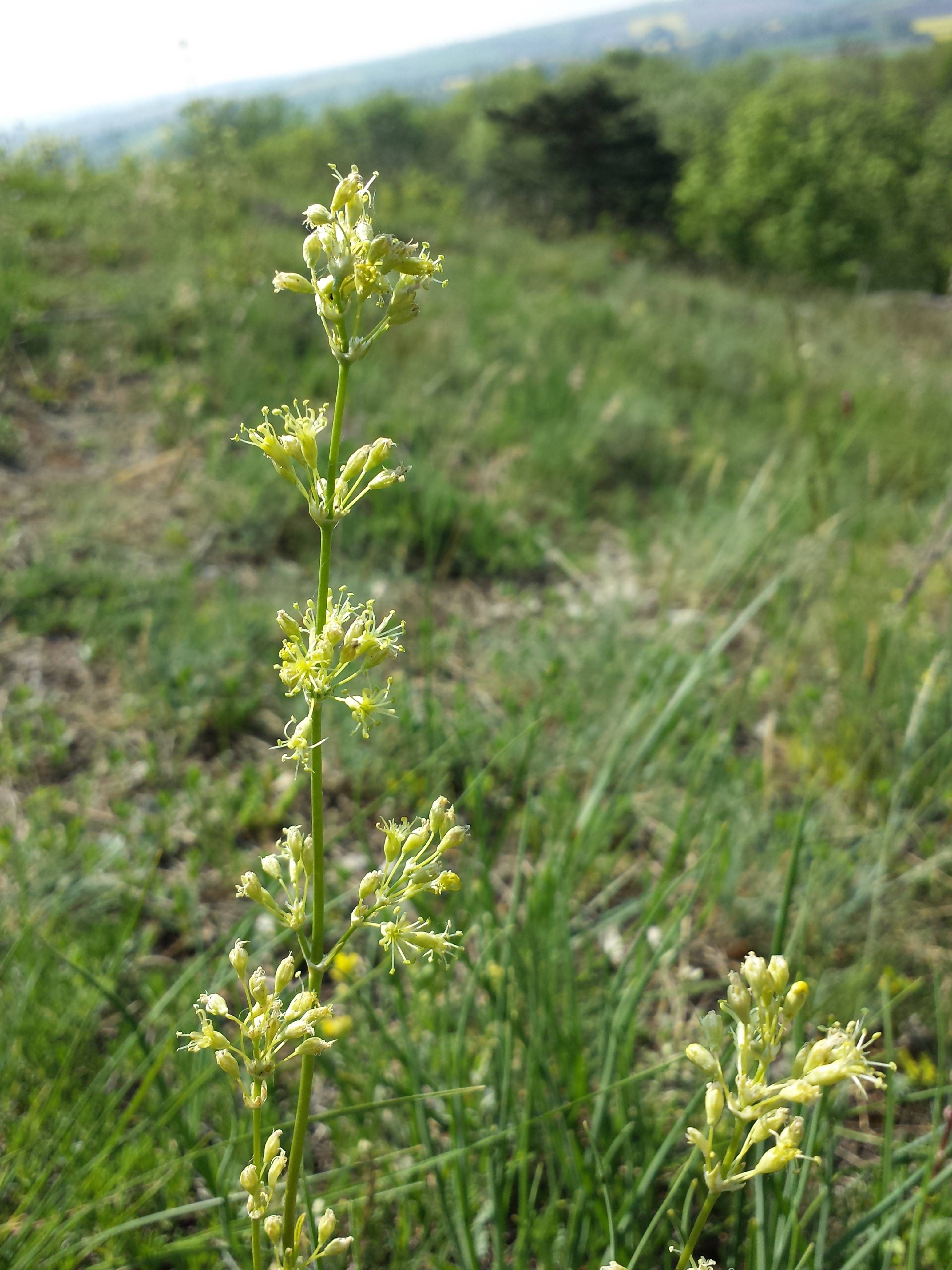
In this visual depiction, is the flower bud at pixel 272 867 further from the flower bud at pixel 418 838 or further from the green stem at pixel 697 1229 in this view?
the green stem at pixel 697 1229

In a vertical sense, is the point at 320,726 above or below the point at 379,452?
below

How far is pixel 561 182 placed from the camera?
33938 millimetres

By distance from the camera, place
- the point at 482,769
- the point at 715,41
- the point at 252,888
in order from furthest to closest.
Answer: the point at 715,41
the point at 482,769
the point at 252,888

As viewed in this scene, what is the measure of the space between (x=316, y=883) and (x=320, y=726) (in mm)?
157

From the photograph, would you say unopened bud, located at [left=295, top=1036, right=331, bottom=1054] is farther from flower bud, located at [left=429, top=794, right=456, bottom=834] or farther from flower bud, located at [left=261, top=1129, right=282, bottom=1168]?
flower bud, located at [left=429, top=794, right=456, bottom=834]

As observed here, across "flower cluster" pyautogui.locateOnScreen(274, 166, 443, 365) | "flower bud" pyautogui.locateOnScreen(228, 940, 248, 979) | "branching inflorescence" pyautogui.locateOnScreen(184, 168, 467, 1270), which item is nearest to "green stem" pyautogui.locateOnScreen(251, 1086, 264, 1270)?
"branching inflorescence" pyautogui.locateOnScreen(184, 168, 467, 1270)

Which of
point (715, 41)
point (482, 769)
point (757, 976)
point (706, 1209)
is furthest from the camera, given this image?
point (715, 41)

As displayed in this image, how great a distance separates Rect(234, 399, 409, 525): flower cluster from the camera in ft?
2.81

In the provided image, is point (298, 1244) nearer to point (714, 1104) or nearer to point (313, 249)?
point (714, 1104)

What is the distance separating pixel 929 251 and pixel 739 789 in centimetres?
4817

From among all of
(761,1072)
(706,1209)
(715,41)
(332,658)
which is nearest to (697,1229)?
(706,1209)

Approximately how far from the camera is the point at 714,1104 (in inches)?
29.9

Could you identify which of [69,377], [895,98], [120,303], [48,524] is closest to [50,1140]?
[48,524]

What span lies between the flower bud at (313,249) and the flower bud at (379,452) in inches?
7.4
